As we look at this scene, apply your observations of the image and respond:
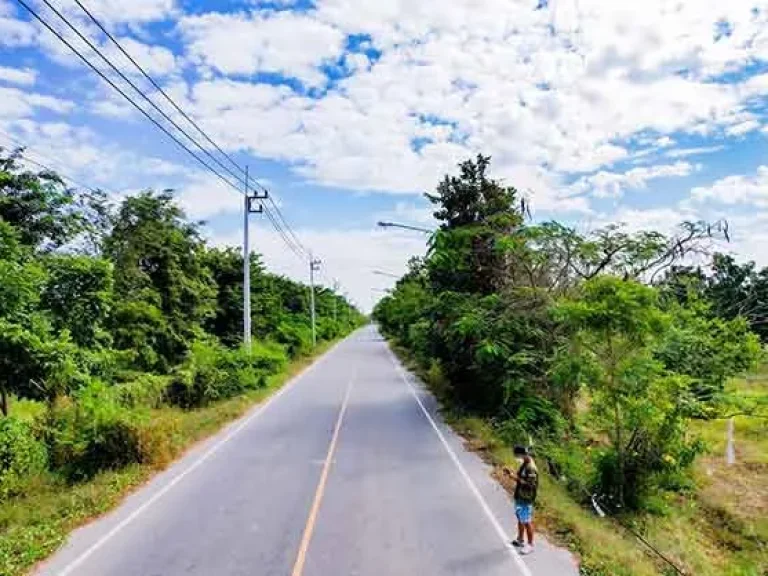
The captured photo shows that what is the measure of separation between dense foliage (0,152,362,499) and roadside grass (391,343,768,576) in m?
8.53

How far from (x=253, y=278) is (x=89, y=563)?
1227 inches

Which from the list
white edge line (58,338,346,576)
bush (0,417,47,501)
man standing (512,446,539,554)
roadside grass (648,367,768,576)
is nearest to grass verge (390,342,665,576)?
man standing (512,446,539,554)

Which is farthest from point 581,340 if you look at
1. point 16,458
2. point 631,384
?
point 16,458

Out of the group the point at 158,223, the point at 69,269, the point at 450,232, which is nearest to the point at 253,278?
the point at 158,223

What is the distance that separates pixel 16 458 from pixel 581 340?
429 inches

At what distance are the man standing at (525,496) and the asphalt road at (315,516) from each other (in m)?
0.24

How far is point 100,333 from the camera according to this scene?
1750 centimetres

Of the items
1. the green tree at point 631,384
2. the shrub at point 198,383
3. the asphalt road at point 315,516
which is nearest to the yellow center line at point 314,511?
the asphalt road at point 315,516

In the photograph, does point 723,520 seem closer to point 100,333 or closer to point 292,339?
point 100,333

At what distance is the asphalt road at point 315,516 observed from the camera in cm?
891

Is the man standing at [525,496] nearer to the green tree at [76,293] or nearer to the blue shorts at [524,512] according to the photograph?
the blue shorts at [524,512]

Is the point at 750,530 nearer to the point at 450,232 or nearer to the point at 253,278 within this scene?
the point at 450,232

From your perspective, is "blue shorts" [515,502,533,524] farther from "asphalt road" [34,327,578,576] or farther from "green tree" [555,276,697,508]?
"green tree" [555,276,697,508]

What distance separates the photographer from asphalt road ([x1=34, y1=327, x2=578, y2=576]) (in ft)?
29.2
